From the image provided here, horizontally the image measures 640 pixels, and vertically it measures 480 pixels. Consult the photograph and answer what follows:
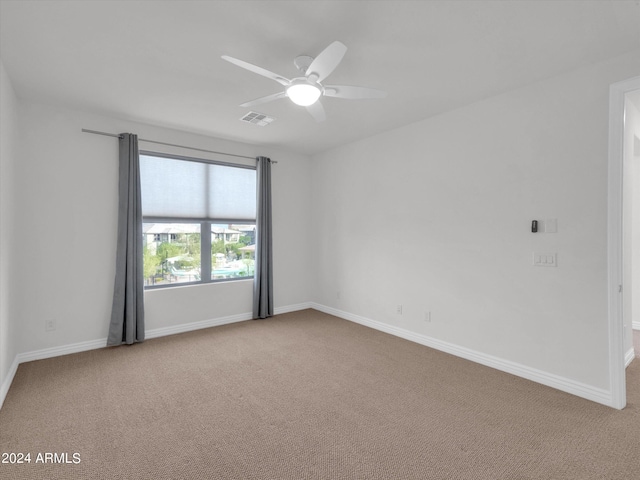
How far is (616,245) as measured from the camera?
8.33ft

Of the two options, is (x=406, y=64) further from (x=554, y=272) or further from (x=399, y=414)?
(x=399, y=414)

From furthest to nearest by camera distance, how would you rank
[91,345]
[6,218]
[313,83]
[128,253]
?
Answer: [128,253] < [91,345] < [6,218] < [313,83]

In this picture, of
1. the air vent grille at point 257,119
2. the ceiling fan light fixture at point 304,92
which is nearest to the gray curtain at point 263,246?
the air vent grille at point 257,119

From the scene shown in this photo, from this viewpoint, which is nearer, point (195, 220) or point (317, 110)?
point (317, 110)

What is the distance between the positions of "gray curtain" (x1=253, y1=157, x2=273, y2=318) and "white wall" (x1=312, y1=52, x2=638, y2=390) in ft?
4.50

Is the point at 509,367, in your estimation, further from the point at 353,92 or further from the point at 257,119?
the point at 257,119

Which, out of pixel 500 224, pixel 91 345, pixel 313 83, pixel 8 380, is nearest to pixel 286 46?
pixel 313 83

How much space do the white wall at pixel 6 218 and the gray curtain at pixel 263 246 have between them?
2.76 m

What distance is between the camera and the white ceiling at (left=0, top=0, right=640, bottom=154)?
2041 mm

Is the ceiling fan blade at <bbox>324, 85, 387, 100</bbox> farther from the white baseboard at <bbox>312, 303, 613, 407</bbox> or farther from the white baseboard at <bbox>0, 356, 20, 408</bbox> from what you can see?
the white baseboard at <bbox>0, 356, 20, 408</bbox>

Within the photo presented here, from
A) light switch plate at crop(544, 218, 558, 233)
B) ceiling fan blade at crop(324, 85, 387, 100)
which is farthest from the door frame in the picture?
ceiling fan blade at crop(324, 85, 387, 100)

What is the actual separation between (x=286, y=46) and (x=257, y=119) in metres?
1.56

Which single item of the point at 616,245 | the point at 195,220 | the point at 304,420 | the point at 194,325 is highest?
the point at 195,220

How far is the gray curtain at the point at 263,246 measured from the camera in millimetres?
5070
